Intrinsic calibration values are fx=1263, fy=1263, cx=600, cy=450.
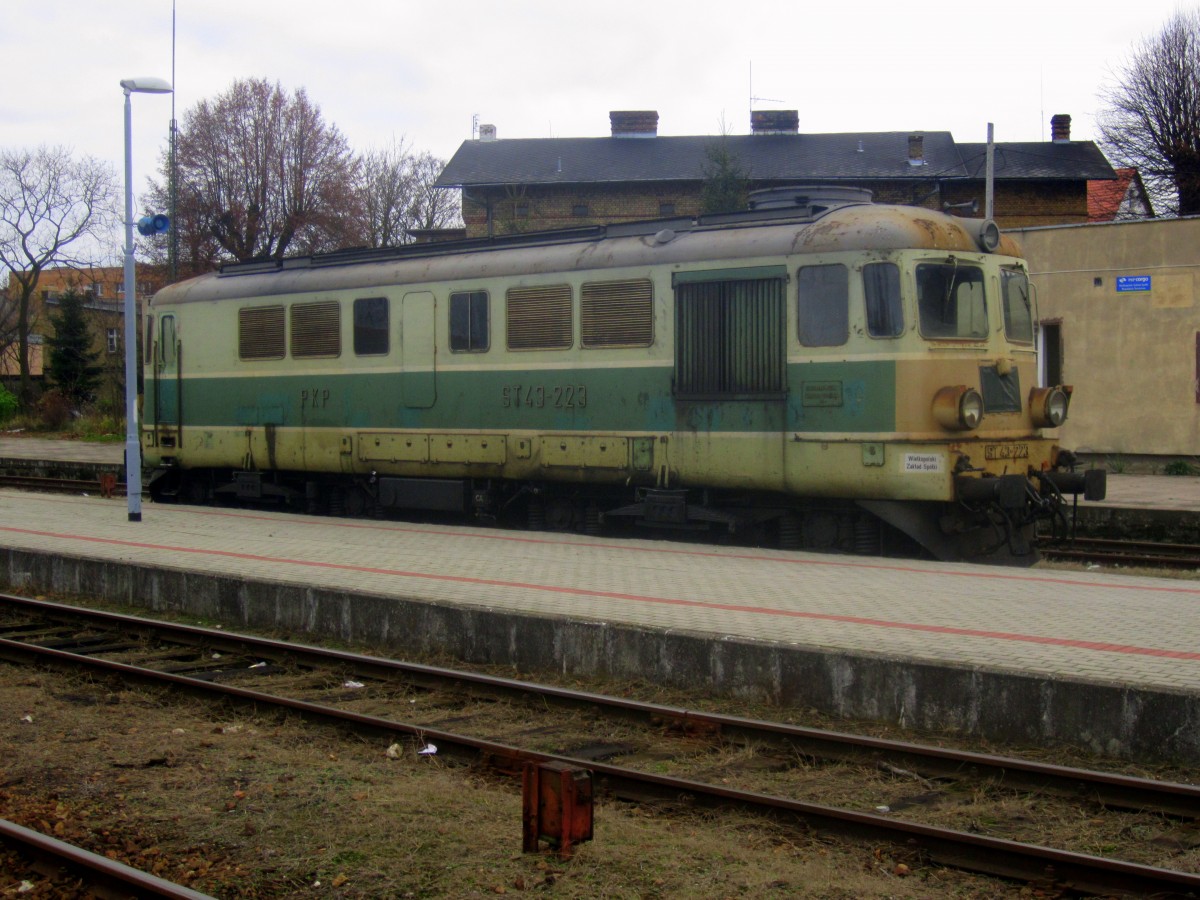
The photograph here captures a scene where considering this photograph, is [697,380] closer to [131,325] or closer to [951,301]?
[951,301]

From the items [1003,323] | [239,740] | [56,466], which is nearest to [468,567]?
[239,740]

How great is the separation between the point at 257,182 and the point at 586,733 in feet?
144

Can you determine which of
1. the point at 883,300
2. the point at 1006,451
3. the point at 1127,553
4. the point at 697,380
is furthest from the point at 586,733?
the point at 1127,553

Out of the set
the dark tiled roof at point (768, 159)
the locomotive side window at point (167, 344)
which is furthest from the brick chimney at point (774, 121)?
the locomotive side window at point (167, 344)

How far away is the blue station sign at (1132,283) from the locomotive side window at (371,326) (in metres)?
16.9

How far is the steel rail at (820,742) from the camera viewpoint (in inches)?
237

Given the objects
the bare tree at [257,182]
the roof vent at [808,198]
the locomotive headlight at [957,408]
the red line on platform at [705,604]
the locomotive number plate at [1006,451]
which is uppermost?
the bare tree at [257,182]

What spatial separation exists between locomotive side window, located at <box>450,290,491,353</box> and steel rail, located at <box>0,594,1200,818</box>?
5890mm

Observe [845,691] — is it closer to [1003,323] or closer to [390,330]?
[1003,323]

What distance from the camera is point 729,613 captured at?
9398 millimetres

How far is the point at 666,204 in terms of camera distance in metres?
51.8

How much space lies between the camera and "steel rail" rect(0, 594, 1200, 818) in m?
6.02

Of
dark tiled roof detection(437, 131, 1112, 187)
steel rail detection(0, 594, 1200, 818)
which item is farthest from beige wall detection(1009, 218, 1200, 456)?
dark tiled roof detection(437, 131, 1112, 187)

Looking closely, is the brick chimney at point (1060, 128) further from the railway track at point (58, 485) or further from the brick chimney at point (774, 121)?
the railway track at point (58, 485)
